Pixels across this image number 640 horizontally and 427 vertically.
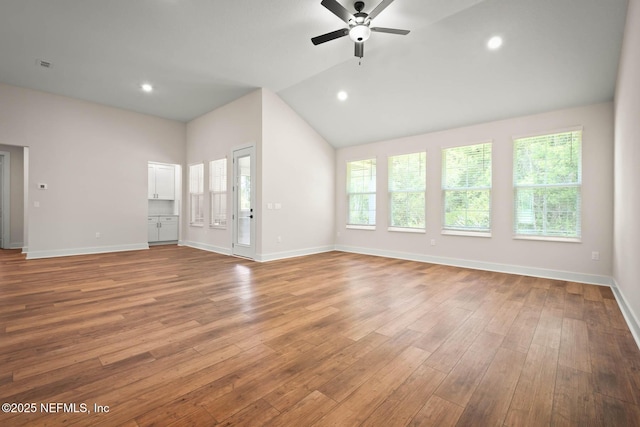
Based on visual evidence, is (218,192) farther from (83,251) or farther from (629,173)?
(629,173)

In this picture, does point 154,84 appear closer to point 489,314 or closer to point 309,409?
point 309,409

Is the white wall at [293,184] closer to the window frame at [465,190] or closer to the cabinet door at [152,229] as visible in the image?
the window frame at [465,190]

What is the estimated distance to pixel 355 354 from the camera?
2.03 metres

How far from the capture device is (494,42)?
3.70 meters

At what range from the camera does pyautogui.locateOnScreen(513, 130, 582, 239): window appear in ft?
14.1

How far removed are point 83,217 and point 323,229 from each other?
17.6 feet

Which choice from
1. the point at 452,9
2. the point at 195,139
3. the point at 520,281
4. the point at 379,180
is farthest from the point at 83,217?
the point at 520,281

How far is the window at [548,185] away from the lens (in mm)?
4297

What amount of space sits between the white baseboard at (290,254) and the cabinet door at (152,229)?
393cm

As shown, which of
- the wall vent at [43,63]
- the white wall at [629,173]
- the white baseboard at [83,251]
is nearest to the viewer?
the white wall at [629,173]

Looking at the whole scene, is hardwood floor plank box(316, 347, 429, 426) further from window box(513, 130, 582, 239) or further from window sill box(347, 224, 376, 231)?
window sill box(347, 224, 376, 231)

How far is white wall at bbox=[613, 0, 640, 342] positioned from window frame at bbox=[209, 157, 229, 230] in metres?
6.28

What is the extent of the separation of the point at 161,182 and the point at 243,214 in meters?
3.59

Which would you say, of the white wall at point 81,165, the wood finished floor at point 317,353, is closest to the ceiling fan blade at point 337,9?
the wood finished floor at point 317,353
